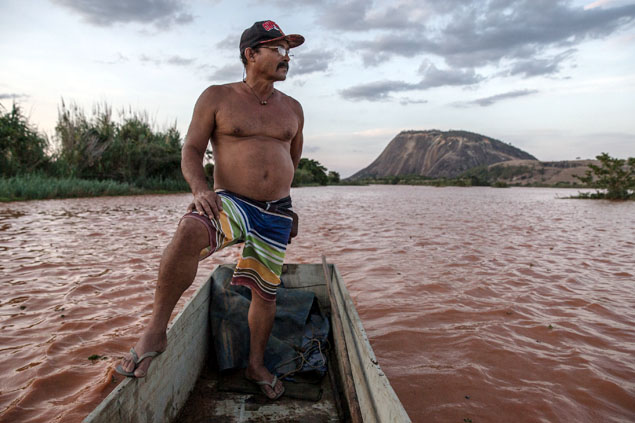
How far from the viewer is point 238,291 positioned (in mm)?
2680

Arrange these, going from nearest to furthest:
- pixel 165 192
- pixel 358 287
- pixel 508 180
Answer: pixel 358 287 < pixel 165 192 < pixel 508 180

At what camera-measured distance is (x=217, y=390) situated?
200 cm

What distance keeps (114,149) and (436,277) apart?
19.2 m

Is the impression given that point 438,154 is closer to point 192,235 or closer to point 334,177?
point 334,177

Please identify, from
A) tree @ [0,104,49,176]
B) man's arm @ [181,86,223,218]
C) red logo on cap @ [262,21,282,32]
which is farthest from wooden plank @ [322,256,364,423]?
tree @ [0,104,49,176]

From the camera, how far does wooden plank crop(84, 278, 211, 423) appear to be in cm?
119

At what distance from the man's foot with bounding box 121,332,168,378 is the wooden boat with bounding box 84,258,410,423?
1.7 inches

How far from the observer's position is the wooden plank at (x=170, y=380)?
1.19 m

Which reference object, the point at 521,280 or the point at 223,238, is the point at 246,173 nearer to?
the point at 223,238

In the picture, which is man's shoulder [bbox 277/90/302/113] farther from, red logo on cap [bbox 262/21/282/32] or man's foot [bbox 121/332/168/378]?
man's foot [bbox 121/332/168/378]

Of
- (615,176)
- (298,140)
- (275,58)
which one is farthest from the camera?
(615,176)

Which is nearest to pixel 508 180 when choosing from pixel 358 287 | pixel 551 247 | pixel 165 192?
pixel 165 192

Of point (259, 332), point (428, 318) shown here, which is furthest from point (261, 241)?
point (428, 318)

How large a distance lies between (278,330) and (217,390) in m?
0.63
